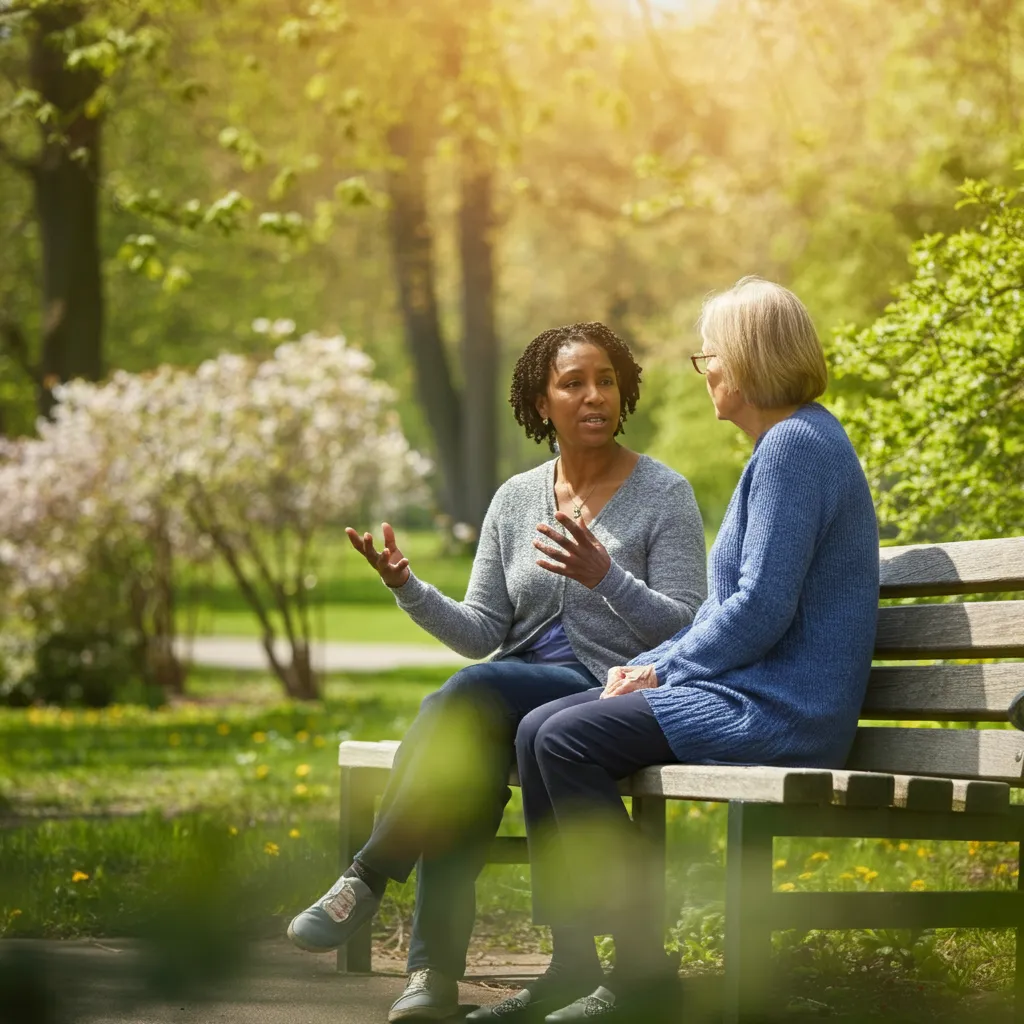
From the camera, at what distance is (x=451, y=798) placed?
412 centimetres

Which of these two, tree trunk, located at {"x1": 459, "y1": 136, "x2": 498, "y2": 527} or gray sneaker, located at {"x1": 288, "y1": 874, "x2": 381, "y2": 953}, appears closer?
gray sneaker, located at {"x1": 288, "y1": 874, "x2": 381, "y2": 953}

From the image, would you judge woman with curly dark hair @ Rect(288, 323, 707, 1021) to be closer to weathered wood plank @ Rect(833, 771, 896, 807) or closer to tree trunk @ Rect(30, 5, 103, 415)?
weathered wood plank @ Rect(833, 771, 896, 807)

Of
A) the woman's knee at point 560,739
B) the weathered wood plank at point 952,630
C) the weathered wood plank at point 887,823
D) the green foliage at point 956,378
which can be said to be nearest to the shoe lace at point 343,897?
the woman's knee at point 560,739

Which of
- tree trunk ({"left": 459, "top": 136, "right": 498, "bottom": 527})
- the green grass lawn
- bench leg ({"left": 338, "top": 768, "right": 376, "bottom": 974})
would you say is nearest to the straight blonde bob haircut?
the green grass lawn

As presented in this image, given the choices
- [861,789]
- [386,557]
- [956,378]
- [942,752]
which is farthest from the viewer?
[956,378]

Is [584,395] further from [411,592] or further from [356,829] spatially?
Answer: [356,829]

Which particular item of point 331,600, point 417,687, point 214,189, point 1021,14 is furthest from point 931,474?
point 331,600

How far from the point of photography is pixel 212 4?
408 inches

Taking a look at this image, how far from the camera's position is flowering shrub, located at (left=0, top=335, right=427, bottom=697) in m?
14.1

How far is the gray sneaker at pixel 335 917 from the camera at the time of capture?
13.0 ft

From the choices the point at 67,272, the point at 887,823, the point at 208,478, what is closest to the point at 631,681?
the point at 887,823

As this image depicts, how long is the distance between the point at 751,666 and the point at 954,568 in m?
0.63

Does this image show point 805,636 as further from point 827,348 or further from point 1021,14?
point 1021,14

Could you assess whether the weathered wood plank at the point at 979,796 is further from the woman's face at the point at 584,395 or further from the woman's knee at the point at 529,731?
the woman's face at the point at 584,395
